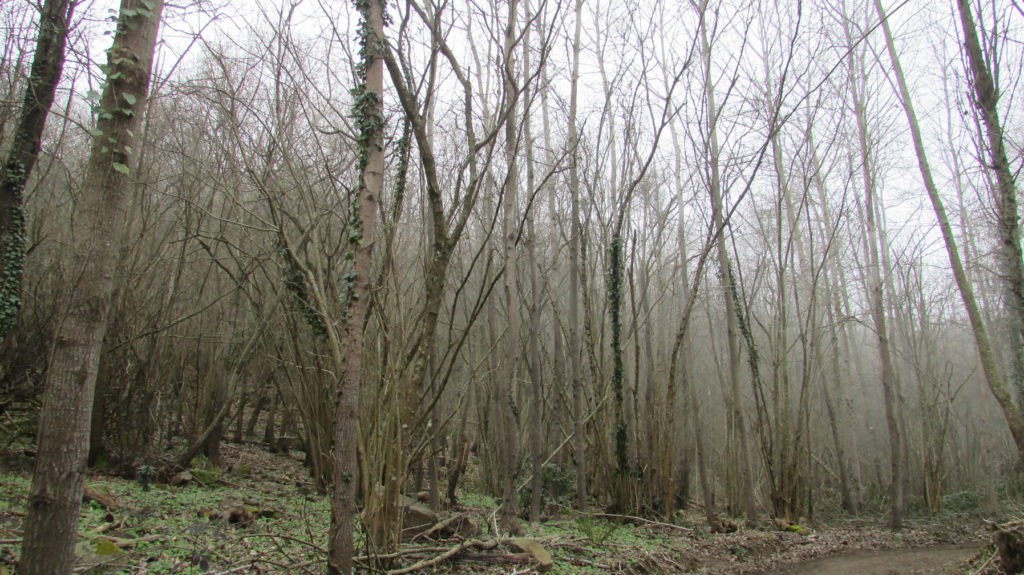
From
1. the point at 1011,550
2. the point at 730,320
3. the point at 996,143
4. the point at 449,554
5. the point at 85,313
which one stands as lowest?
the point at 1011,550

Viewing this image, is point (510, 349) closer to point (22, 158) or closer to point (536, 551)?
point (536, 551)

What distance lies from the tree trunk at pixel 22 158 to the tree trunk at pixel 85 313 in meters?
3.52

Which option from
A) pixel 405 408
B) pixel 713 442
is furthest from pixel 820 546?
pixel 713 442

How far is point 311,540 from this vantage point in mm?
2842

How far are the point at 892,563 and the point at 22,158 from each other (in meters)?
9.45

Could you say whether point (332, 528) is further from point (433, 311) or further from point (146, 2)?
point (146, 2)

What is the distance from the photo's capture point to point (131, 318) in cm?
543

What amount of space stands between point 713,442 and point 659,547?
897cm

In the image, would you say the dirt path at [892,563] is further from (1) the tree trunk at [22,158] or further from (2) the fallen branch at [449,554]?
(1) the tree trunk at [22,158]

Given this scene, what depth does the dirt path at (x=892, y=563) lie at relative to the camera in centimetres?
516

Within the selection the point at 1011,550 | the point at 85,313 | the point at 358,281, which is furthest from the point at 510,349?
the point at 1011,550

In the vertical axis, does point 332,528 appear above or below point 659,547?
above

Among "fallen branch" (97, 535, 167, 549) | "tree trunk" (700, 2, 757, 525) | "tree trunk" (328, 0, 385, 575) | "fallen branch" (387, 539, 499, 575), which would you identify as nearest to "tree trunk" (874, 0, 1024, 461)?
"tree trunk" (700, 2, 757, 525)

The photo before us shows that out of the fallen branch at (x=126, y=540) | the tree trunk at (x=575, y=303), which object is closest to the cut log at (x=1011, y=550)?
the tree trunk at (x=575, y=303)
